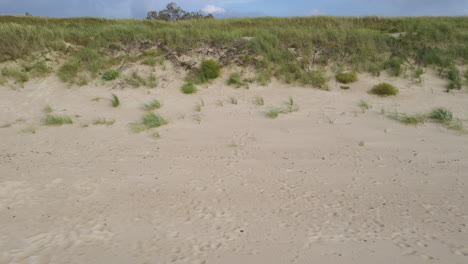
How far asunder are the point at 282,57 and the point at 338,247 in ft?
29.0

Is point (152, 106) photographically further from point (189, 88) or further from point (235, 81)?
point (235, 81)

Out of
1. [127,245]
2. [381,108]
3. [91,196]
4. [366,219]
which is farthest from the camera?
[381,108]

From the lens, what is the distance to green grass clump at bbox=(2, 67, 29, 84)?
11.1 metres

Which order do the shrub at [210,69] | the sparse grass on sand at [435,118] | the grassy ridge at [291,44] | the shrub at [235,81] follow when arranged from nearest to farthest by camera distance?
the sparse grass on sand at [435,118]
the shrub at [235,81]
the shrub at [210,69]
the grassy ridge at [291,44]

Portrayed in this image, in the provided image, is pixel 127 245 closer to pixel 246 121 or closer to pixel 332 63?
pixel 246 121

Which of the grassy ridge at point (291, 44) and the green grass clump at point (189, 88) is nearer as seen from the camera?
the green grass clump at point (189, 88)

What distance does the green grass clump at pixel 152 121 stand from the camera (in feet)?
26.5

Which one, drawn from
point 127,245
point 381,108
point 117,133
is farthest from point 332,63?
point 127,245

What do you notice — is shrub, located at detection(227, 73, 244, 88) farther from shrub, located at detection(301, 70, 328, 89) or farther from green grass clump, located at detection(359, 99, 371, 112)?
green grass clump, located at detection(359, 99, 371, 112)

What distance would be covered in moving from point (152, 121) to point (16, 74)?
6.31 m

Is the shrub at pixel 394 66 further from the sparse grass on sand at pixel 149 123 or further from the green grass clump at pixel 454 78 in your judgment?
the sparse grass on sand at pixel 149 123

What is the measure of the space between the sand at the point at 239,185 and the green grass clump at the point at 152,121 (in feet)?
0.63

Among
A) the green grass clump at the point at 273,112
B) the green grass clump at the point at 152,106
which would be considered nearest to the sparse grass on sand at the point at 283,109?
the green grass clump at the point at 273,112

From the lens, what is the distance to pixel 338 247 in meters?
3.65
